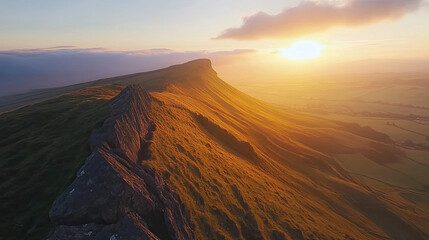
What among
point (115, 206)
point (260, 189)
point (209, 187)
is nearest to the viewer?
point (115, 206)

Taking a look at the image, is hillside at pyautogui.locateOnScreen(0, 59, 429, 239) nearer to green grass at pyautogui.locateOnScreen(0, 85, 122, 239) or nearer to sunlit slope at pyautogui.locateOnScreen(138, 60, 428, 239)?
sunlit slope at pyautogui.locateOnScreen(138, 60, 428, 239)

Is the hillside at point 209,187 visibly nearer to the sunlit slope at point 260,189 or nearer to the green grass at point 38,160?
the sunlit slope at point 260,189

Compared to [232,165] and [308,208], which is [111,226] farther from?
[308,208]

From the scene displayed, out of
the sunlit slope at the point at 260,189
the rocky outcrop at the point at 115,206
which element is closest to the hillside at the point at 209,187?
the rocky outcrop at the point at 115,206

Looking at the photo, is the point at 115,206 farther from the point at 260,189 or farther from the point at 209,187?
the point at 260,189

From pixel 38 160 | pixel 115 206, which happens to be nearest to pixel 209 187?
pixel 115 206

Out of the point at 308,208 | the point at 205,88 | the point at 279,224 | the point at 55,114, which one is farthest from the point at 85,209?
the point at 205,88
